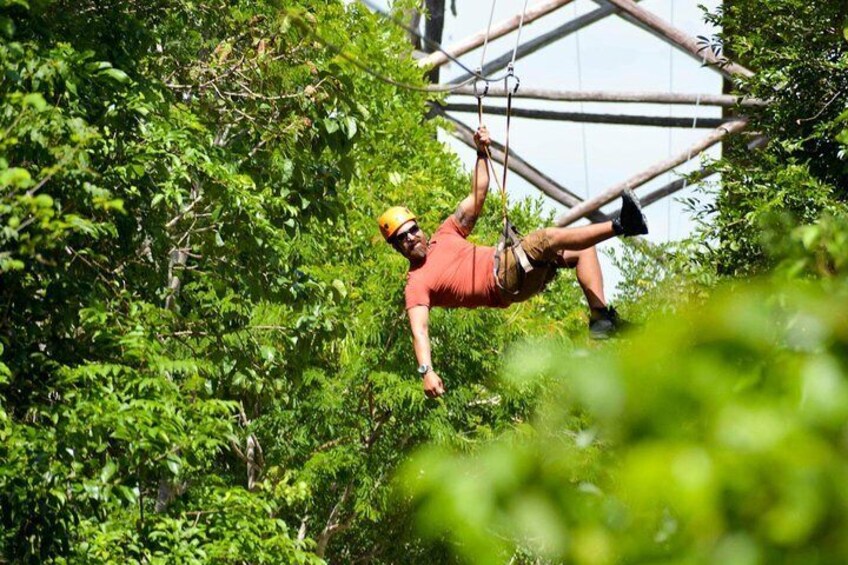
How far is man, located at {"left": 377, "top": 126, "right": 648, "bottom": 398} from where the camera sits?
8.43 m

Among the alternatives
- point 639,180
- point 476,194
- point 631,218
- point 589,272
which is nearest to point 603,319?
point 589,272

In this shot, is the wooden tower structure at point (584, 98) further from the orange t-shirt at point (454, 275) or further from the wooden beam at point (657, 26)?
the orange t-shirt at point (454, 275)

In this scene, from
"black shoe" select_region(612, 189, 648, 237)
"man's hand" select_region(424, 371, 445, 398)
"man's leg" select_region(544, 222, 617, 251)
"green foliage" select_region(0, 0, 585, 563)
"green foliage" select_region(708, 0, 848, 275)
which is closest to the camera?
"green foliage" select_region(0, 0, 585, 563)

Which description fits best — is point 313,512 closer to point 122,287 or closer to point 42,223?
point 122,287

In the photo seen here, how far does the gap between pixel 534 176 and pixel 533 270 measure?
71.3 ft

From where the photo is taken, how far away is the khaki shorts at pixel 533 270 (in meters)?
8.53

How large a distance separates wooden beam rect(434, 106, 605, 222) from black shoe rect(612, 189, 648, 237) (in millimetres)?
21482

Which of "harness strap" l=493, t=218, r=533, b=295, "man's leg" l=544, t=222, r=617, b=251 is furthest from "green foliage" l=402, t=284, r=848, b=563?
"harness strap" l=493, t=218, r=533, b=295

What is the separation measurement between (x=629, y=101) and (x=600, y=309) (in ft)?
71.2

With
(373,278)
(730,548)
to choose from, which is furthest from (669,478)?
(373,278)

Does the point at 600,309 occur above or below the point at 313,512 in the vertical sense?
above

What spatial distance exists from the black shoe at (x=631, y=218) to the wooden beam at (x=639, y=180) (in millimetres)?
19785

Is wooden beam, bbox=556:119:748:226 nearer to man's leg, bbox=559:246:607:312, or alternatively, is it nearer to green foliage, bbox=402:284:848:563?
man's leg, bbox=559:246:607:312

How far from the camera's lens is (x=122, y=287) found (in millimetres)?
9594
